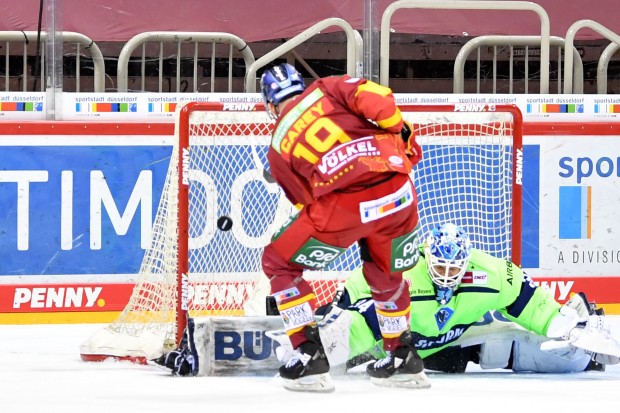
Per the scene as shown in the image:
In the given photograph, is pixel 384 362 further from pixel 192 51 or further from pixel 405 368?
pixel 192 51

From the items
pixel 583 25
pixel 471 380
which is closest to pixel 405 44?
pixel 583 25

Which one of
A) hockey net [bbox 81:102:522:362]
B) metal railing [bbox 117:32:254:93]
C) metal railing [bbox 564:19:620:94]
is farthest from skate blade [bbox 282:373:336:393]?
metal railing [bbox 564:19:620:94]

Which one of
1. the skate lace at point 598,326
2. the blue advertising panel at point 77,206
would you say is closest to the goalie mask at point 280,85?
the skate lace at point 598,326

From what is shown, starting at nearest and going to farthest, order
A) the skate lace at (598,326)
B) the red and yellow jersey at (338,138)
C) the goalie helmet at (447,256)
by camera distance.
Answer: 1. the red and yellow jersey at (338,138)
2. the goalie helmet at (447,256)
3. the skate lace at (598,326)

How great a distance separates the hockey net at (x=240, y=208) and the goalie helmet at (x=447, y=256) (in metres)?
0.79

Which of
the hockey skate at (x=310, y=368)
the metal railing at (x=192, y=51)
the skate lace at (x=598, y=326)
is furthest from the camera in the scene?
the metal railing at (x=192, y=51)

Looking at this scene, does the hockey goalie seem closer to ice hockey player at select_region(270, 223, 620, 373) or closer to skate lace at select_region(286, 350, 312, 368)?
ice hockey player at select_region(270, 223, 620, 373)

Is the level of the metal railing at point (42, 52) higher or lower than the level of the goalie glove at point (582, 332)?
higher

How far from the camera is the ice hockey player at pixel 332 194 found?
4.86 metres

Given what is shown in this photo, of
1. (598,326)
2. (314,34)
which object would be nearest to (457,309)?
(598,326)

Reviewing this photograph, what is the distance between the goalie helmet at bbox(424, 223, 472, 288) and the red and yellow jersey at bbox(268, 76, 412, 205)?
0.54 metres

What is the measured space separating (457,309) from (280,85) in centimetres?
A: 120

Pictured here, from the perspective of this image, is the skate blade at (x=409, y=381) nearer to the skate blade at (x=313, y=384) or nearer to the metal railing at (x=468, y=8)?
the skate blade at (x=313, y=384)

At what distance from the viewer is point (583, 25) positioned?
782 cm
